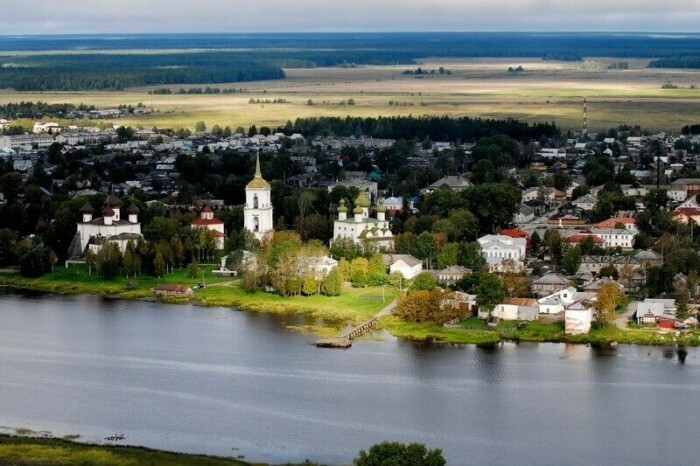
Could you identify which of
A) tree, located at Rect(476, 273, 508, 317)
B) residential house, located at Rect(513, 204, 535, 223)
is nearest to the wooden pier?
tree, located at Rect(476, 273, 508, 317)

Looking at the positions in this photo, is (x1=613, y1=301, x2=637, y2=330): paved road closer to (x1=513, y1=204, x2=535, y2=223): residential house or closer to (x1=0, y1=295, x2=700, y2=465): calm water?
(x1=0, y1=295, x2=700, y2=465): calm water

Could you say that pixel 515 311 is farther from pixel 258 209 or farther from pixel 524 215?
pixel 524 215

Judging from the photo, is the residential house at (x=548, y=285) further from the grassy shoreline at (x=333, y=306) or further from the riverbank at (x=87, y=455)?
the riverbank at (x=87, y=455)

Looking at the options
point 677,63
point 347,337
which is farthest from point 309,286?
point 677,63

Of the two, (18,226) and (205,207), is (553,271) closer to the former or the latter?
(205,207)

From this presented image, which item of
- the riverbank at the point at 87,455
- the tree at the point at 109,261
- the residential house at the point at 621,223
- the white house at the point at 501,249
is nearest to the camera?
the riverbank at the point at 87,455

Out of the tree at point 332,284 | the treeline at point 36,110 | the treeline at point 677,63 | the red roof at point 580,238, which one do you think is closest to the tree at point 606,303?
the tree at point 332,284

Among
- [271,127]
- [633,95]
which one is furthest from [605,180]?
[633,95]
